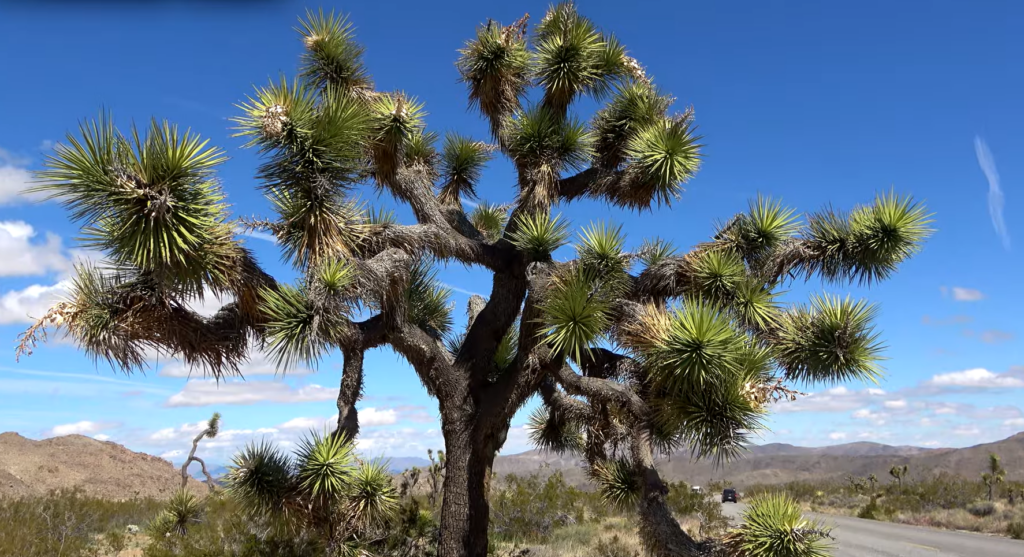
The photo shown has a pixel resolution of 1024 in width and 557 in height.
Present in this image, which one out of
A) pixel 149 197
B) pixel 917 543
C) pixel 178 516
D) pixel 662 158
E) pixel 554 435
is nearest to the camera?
pixel 149 197

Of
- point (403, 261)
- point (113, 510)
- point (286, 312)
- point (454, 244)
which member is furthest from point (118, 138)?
point (113, 510)

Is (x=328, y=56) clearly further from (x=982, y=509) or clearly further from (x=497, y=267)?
(x=982, y=509)

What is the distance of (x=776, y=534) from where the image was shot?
5.71 meters

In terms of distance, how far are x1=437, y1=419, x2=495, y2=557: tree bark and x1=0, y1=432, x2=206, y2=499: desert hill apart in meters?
27.7

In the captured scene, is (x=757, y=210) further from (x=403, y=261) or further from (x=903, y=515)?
(x=903, y=515)

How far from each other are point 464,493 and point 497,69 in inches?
205

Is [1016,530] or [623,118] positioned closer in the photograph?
[623,118]

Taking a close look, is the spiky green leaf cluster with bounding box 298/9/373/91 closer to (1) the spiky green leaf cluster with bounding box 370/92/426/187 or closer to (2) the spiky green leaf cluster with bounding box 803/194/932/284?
(1) the spiky green leaf cluster with bounding box 370/92/426/187

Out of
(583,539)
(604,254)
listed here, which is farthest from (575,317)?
(583,539)

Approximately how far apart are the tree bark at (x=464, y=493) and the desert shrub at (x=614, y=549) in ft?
13.7

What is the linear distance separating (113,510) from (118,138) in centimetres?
1770

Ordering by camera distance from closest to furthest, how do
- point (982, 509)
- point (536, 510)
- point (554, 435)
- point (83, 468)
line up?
point (554, 435), point (536, 510), point (982, 509), point (83, 468)

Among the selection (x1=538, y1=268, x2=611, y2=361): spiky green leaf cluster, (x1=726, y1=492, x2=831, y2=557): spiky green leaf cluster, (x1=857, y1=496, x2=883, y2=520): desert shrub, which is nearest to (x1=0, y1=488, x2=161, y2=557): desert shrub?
(x1=538, y1=268, x2=611, y2=361): spiky green leaf cluster

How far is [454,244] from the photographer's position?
300 inches
